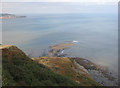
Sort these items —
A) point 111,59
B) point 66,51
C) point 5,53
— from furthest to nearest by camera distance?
1. point 66,51
2. point 111,59
3. point 5,53

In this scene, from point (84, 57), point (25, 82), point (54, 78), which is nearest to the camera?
point (25, 82)

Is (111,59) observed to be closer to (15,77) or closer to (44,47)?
(44,47)

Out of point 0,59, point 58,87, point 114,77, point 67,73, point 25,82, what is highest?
point 0,59

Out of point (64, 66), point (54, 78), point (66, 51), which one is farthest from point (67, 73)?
point (66, 51)

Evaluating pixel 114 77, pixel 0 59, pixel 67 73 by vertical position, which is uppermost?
pixel 0 59

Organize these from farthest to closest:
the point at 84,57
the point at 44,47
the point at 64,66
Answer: the point at 44,47 → the point at 84,57 → the point at 64,66

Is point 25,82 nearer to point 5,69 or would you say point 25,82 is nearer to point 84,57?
point 5,69

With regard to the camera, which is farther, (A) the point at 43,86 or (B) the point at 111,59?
(B) the point at 111,59

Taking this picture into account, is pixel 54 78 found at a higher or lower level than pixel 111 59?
A: higher

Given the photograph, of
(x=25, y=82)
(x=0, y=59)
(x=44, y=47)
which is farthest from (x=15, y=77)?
(x=44, y=47)
